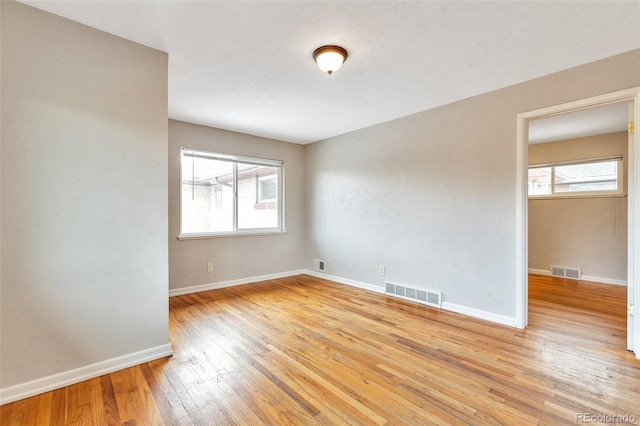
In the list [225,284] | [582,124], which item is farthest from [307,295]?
Result: [582,124]

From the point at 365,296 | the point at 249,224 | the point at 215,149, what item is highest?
the point at 215,149

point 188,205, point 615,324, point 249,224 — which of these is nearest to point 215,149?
point 188,205

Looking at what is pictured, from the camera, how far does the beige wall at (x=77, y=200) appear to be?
5.81 feet

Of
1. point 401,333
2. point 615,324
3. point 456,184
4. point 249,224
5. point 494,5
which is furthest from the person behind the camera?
point 249,224

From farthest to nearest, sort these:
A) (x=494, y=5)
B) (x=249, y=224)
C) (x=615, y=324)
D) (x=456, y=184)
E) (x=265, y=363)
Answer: (x=249, y=224) < (x=456, y=184) < (x=615, y=324) < (x=265, y=363) < (x=494, y=5)

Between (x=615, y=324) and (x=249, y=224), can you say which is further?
(x=249, y=224)

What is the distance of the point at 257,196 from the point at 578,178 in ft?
19.0

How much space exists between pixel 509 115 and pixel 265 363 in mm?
3352

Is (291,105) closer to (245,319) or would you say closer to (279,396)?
(245,319)

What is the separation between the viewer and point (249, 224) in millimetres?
4879

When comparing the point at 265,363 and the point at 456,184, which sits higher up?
the point at 456,184

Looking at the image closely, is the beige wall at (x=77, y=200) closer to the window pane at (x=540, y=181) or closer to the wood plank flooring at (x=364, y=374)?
the wood plank flooring at (x=364, y=374)

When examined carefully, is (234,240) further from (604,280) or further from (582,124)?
(604,280)

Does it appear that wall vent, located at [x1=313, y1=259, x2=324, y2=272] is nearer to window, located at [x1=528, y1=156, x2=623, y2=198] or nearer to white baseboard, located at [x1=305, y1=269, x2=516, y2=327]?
white baseboard, located at [x1=305, y1=269, x2=516, y2=327]
